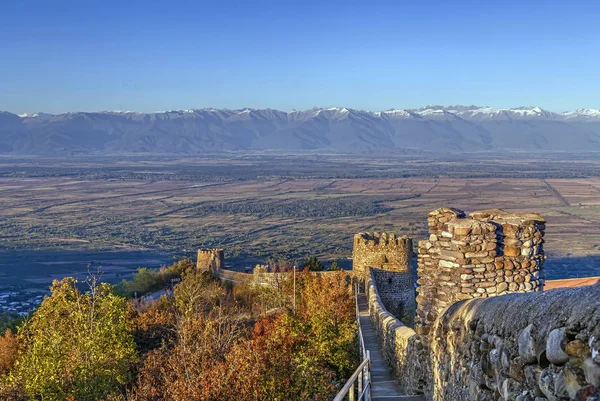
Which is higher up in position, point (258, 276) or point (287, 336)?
point (287, 336)

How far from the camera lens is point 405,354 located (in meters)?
11.2

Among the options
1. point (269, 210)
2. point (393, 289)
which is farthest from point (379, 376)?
point (269, 210)

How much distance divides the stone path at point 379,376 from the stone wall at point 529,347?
12.7 feet

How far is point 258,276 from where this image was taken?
3756cm

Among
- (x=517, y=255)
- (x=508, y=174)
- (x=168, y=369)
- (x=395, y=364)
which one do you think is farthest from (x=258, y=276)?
(x=508, y=174)

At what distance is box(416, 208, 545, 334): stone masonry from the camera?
28.1 feet

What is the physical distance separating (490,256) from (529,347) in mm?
4746

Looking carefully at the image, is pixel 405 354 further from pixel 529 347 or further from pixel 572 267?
pixel 572 267

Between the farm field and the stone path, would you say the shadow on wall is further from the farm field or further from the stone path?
the stone path

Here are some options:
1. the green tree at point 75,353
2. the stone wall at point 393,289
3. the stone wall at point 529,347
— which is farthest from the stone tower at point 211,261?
the stone wall at point 529,347

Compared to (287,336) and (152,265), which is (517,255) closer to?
(287,336)

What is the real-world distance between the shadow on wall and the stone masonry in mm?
49111

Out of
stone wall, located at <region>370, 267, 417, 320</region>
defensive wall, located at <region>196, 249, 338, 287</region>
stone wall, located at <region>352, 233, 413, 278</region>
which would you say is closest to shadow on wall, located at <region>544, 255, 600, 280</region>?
defensive wall, located at <region>196, 249, 338, 287</region>

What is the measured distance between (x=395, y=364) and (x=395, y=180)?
553 feet
